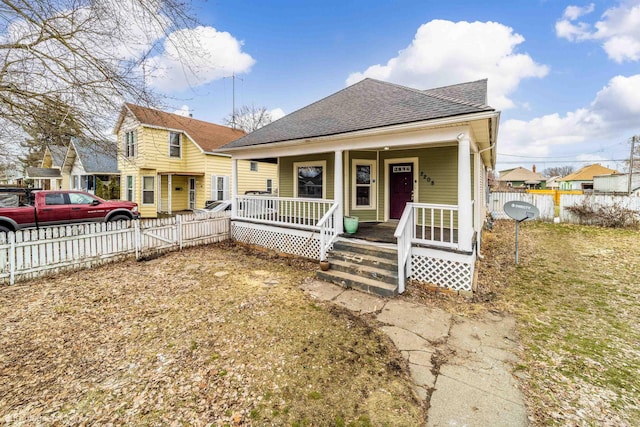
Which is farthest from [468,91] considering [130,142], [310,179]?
[130,142]

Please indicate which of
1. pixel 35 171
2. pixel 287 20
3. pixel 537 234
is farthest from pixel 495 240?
pixel 35 171

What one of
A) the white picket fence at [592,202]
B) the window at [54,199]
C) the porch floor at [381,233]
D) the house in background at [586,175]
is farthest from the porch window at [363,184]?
the house in background at [586,175]

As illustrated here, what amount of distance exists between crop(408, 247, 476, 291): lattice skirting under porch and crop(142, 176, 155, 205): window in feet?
53.3

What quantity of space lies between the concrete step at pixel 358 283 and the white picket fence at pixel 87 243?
5295 millimetres

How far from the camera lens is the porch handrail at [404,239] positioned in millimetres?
5484

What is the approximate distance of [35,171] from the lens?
26609 millimetres

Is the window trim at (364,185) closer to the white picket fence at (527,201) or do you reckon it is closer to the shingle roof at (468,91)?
the shingle roof at (468,91)

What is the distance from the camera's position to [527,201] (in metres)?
15.8

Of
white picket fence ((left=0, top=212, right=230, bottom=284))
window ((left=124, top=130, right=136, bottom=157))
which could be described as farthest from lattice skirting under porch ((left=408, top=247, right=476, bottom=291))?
window ((left=124, top=130, right=136, bottom=157))

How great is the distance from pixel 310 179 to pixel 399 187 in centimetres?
327

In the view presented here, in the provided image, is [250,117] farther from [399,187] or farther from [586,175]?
[586,175]

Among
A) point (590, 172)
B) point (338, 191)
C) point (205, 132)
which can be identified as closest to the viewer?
point (338, 191)

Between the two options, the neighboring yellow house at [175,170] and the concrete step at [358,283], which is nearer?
the concrete step at [358,283]

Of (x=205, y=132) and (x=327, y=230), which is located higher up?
(x=205, y=132)
